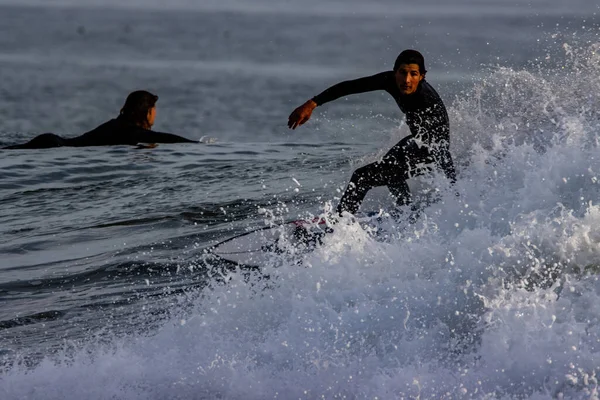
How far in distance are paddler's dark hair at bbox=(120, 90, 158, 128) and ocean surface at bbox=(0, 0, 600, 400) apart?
18.3 inches

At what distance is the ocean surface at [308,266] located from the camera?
18.4 feet

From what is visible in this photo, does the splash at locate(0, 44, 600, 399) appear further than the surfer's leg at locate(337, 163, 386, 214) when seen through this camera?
No

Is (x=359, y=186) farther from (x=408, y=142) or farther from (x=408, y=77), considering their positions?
(x=408, y=77)

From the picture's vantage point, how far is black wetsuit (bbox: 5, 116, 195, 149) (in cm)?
1448

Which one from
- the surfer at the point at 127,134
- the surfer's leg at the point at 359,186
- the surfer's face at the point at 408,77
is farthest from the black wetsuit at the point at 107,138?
the surfer's face at the point at 408,77

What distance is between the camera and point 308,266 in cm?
657

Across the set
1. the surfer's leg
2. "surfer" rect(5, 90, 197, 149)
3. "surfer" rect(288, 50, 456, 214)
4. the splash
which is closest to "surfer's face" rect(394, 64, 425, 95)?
"surfer" rect(288, 50, 456, 214)

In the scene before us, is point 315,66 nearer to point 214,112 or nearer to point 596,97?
point 214,112

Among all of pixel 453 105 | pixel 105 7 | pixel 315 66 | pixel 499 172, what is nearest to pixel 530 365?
pixel 499 172

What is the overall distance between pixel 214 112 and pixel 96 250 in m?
9.35

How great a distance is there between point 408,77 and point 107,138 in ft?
24.0

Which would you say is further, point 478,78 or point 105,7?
point 105,7

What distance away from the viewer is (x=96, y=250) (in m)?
9.27

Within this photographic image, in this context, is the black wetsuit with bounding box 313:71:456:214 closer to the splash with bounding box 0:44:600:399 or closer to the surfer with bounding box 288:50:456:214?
the surfer with bounding box 288:50:456:214
